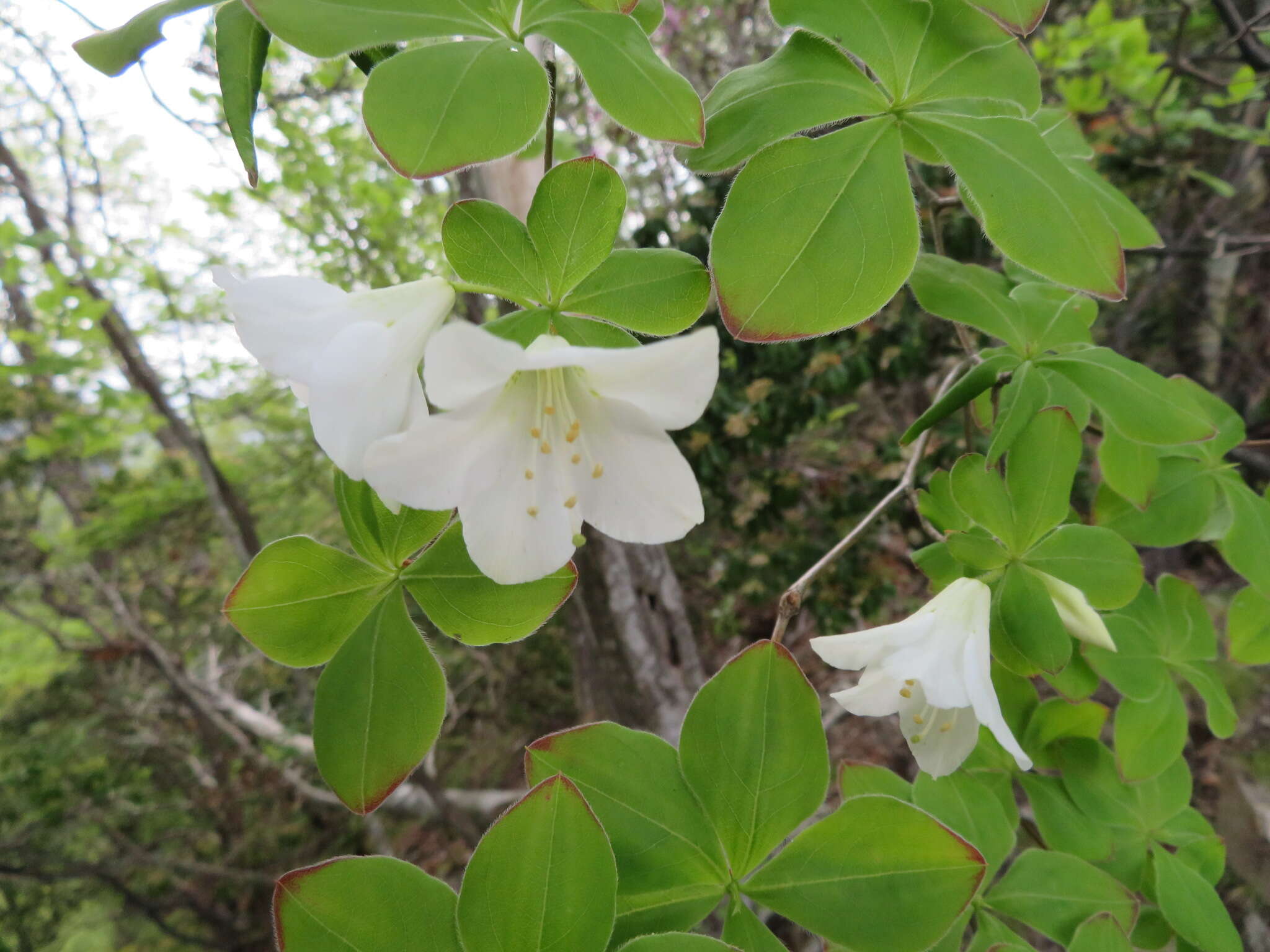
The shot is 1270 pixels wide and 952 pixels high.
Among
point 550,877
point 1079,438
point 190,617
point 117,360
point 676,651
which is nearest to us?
point 550,877

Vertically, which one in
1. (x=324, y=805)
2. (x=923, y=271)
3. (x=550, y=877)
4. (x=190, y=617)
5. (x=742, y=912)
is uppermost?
(x=923, y=271)

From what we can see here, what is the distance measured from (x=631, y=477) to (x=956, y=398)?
0.34 m

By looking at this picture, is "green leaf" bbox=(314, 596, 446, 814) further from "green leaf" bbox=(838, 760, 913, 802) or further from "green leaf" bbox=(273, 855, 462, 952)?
A: "green leaf" bbox=(838, 760, 913, 802)

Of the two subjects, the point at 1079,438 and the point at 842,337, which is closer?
the point at 1079,438

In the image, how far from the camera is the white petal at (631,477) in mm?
558

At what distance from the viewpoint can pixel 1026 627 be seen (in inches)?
28.2

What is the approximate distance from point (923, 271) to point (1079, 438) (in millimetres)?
260

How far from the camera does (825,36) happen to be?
0.60 meters

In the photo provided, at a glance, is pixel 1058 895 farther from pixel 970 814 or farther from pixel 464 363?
pixel 464 363

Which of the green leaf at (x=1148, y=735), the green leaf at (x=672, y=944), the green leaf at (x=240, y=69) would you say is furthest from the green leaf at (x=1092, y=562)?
the green leaf at (x=240, y=69)

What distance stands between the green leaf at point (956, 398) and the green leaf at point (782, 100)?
27cm

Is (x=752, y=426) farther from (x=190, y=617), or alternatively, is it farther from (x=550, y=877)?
(x=190, y=617)

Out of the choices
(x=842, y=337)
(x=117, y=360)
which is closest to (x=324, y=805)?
(x=117, y=360)

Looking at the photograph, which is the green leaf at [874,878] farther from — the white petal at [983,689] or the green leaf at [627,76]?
the green leaf at [627,76]
